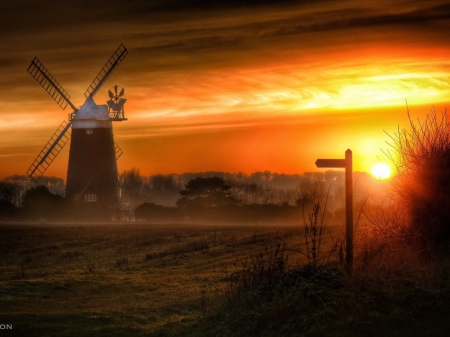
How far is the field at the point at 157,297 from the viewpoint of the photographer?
44.3ft

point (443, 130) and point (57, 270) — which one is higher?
point (443, 130)

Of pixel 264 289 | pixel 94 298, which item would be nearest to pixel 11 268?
pixel 94 298

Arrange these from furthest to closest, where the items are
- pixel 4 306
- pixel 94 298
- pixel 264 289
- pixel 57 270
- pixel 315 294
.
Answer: pixel 57 270 < pixel 94 298 < pixel 4 306 < pixel 264 289 < pixel 315 294

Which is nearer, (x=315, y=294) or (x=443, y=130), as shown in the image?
(x=315, y=294)

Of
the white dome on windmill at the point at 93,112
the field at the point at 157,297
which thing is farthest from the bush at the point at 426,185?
the white dome on windmill at the point at 93,112

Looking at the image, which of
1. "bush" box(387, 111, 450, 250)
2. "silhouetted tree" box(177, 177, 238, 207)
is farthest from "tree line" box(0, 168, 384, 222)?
"bush" box(387, 111, 450, 250)

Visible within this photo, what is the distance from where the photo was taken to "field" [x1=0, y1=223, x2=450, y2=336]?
13.5m

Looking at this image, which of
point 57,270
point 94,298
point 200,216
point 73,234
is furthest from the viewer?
point 200,216

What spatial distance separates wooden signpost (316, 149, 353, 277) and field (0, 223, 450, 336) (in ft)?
3.36

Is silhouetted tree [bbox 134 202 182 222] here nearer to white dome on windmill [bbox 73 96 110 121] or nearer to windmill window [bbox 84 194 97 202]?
windmill window [bbox 84 194 97 202]

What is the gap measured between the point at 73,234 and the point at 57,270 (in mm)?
21321

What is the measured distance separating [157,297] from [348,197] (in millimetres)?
8067

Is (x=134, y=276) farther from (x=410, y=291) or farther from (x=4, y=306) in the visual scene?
(x=410, y=291)

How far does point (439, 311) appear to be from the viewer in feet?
44.1
